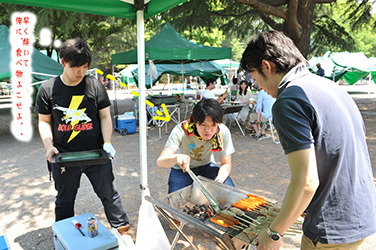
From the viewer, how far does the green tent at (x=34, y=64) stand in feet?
21.0

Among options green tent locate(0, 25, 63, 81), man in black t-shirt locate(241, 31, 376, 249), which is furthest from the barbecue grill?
green tent locate(0, 25, 63, 81)

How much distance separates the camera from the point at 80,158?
2.06 meters

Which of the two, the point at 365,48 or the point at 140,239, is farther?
the point at 365,48

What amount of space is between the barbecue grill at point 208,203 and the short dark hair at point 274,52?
0.84 meters

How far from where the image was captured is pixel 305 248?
52.2 inches

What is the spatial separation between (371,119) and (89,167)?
357 inches

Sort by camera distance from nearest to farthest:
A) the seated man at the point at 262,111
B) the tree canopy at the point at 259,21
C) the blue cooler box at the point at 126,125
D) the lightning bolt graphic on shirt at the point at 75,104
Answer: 1. the lightning bolt graphic on shirt at the point at 75,104
2. the seated man at the point at 262,111
3. the tree canopy at the point at 259,21
4. the blue cooler box at the point at 126,125

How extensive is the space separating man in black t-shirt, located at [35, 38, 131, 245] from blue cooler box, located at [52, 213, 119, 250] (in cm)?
29

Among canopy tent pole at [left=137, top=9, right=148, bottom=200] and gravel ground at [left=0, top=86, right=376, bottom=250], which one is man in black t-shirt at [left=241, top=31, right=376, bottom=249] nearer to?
canopy tent pole at [left=137, top=9, right=148, bottom=200]

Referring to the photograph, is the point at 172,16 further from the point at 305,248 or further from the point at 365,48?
the point at 365,48

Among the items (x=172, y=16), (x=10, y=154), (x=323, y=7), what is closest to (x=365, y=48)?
(x=323, y=7)

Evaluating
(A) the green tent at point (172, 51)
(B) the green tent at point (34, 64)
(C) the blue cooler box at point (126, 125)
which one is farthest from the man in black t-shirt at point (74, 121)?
(C) the blue cooler box at point (126, 125)

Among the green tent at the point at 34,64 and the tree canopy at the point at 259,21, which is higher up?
the tree canopy at the point at 259,21

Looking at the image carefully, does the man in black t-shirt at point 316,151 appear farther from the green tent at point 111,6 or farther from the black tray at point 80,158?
the black tray at point 80,158
